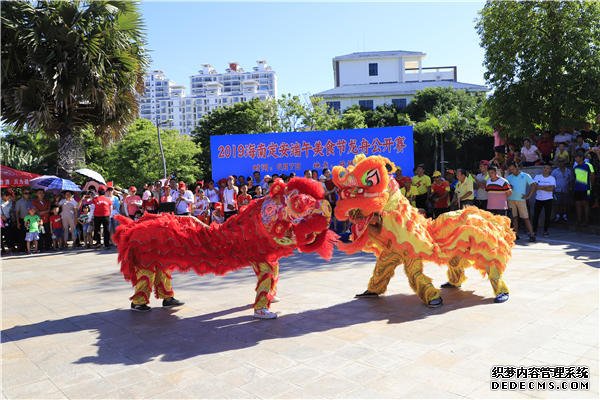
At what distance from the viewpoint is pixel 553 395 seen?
2857 mm

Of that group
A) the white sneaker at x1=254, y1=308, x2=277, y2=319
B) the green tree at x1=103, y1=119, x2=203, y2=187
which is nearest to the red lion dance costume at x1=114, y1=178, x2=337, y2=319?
the white sneaker at x1=254, y1=308, x2=277, y2=319

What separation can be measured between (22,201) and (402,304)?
952 centimetres

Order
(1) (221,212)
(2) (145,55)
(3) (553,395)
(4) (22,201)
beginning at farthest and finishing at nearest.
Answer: (2) (145,55), (4) (22,201), (1) (221,212), (3) (553,395)

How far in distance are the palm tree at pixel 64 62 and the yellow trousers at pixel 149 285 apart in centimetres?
785

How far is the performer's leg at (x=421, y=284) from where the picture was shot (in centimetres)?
481

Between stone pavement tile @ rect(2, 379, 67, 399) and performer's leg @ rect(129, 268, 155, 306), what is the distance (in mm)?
1796

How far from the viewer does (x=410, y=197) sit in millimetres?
10133

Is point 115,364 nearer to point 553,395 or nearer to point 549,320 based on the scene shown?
point 553,395

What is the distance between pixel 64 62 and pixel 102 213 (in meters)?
3.88

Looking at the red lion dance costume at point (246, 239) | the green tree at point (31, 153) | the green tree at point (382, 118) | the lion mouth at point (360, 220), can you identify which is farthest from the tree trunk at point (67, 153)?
the green tree at point (382, 118)

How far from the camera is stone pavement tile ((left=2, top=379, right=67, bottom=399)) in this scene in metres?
3.16

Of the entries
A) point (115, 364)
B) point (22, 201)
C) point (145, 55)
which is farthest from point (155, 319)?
point (145, 55)

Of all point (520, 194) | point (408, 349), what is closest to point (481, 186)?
point (520, 194)

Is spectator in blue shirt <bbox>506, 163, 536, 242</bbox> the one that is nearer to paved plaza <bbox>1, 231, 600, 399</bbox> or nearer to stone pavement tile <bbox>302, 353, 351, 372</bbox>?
paved plaza <bbox>1, 231, 600, 399</bbox>
